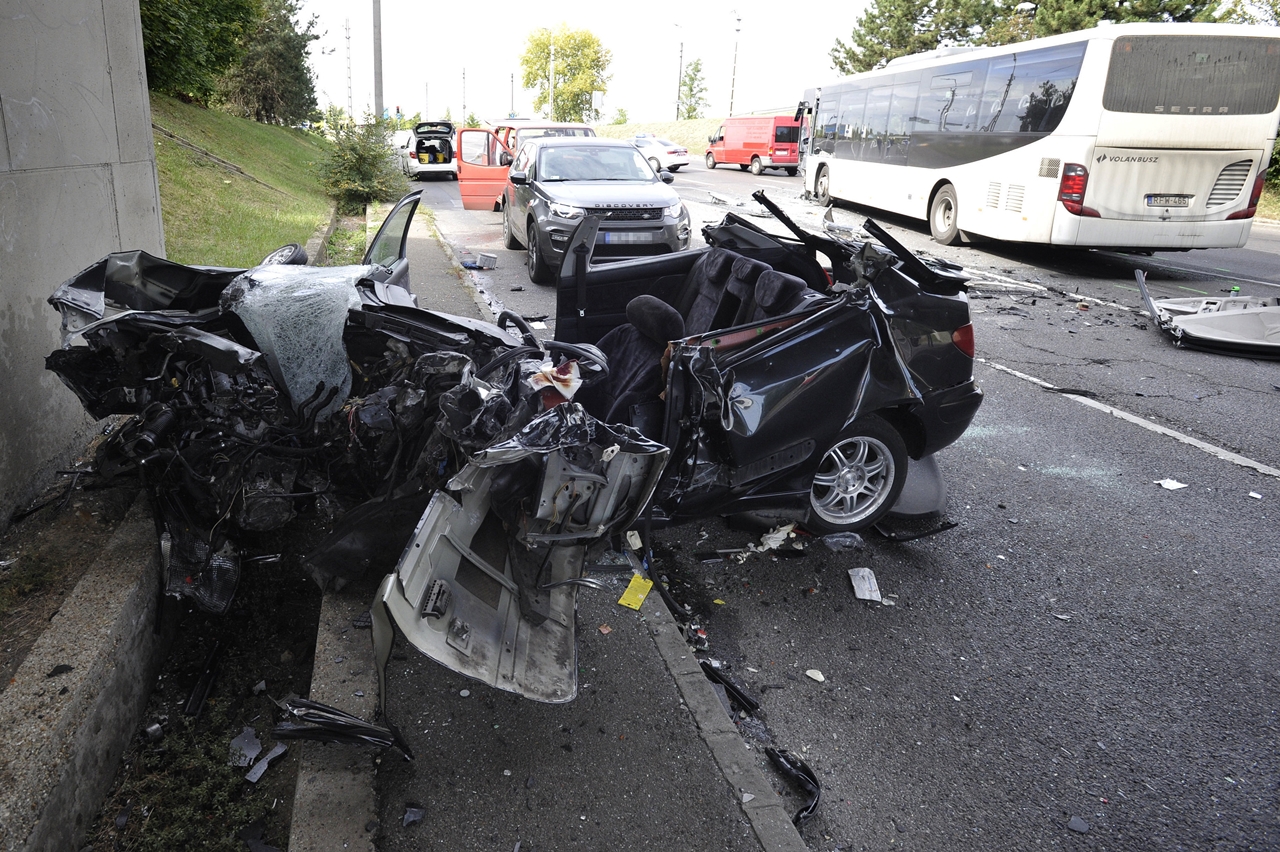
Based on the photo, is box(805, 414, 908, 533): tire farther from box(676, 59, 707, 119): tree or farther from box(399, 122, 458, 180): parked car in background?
box(676, 59, 707, 119): tree

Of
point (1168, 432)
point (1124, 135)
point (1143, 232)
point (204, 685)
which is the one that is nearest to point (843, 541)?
point (204, 685)

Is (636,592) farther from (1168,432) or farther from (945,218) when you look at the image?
(945,218)

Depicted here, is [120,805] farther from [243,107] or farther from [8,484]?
[243,107]

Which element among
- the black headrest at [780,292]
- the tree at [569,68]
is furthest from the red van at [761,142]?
the tree at [569,68]

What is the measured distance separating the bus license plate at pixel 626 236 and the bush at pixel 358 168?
10.1 metres

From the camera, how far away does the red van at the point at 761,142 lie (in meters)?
33.3

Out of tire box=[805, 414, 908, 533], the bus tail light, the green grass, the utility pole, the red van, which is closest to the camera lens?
tire box=[805, 414, 908, 533]

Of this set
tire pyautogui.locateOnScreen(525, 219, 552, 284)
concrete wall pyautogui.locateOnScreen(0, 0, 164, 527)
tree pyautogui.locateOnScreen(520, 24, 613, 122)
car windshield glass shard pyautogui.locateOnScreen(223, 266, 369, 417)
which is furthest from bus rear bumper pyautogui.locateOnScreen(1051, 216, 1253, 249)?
tree pyautogui.locateOnScreen(520, 24, 613, 122)

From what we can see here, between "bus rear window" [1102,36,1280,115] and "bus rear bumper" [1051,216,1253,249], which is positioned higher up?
"bus rear window" [1102,36,1280,115]

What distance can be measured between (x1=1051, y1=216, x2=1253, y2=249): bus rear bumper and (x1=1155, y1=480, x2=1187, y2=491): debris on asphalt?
772 cm

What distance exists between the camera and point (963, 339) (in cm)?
439

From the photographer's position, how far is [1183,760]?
2.93 metres

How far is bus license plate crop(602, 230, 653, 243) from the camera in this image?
403 inches

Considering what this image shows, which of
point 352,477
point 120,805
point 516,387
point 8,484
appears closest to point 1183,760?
point 516,387
